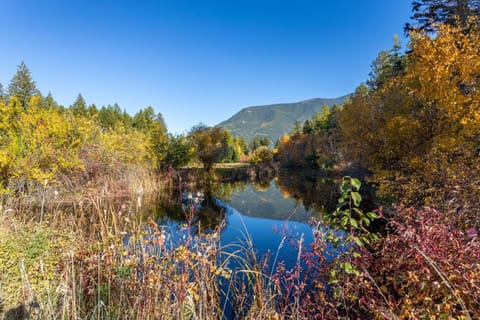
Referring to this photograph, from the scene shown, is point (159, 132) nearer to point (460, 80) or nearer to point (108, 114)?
point (460, 80)

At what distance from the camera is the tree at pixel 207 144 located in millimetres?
24422

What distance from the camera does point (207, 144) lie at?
2436 cm

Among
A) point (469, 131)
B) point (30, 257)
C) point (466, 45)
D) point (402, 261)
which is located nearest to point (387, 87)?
point (466, 45)

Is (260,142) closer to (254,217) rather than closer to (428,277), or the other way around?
(254,217)

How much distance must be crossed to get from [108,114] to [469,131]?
6245 centimetres

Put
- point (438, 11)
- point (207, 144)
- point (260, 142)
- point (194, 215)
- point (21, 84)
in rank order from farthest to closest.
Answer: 1. point (260, 142)
2. point (21, 84)
3. point (207, 144)
4. point (438, 11)
5. point (194, 215)

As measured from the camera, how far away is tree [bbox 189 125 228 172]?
24.4 m

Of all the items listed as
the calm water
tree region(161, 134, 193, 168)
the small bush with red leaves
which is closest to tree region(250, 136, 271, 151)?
tree region(161, 134, 193, 168)

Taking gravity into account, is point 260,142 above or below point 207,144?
above

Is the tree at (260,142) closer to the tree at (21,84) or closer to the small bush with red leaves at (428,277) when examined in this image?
the tree at (21,84)

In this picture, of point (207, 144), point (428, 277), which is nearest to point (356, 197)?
point (428, 277)

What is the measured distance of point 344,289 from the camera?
2232 mm

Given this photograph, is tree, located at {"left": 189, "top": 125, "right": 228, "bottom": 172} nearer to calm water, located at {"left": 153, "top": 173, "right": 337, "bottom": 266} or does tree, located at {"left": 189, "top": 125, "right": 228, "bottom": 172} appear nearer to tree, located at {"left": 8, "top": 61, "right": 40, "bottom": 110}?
calm water, located at {"left": 153, "top": 173, "right": 337, "bottom": 266}

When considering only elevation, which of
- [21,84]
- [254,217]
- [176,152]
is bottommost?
[254,217]
